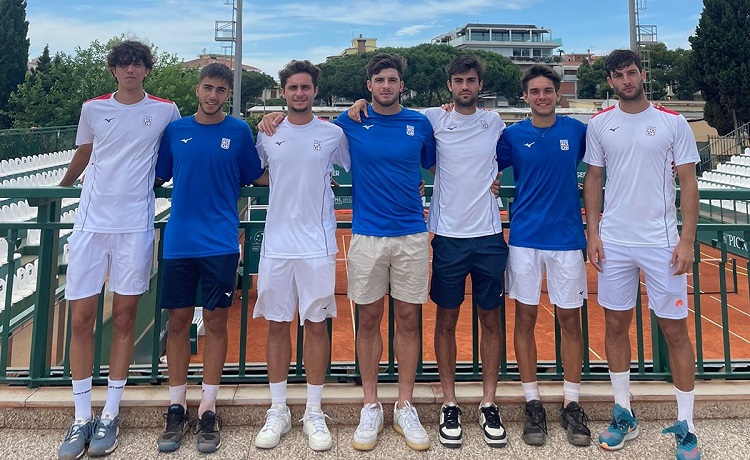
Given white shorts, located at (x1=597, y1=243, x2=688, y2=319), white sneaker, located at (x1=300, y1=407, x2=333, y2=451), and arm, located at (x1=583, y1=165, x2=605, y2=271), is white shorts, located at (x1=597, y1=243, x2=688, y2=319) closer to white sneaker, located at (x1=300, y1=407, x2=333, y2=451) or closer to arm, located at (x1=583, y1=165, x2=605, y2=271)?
arm, located at (x1=583, y1=165, x2=605, y2=271)

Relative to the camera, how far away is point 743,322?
9953mm

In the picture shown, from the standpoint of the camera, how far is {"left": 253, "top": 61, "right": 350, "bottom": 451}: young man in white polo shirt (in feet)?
8.87

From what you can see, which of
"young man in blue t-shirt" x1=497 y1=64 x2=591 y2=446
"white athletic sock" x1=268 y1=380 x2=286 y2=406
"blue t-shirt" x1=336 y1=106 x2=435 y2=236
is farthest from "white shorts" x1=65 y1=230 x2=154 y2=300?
"young man in blue t-shirt" x1=497 y1=64 x2=591 y2=446

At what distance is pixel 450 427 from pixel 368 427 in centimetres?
42

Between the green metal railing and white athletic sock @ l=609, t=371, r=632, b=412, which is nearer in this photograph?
white athletic sock @ l=609, t=371, r=632, b=412

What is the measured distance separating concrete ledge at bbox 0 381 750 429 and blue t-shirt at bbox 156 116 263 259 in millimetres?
849

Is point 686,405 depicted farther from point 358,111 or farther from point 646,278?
point 358,111

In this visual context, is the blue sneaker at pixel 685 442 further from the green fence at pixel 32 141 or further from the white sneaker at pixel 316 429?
the green fence at pixel 32 141

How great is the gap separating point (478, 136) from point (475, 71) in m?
0.34

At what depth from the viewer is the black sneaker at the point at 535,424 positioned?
8.73 ft

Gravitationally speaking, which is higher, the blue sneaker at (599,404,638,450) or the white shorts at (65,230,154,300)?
the white shorts at (65,230,154,300)

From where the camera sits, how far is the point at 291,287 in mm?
2752

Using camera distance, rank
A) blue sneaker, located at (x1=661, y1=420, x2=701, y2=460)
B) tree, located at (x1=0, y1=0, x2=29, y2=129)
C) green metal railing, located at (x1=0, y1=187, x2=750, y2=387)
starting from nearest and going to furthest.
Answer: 1. blue sneaker, located at (x1=661, y1=420, x2=701, y2=460)
2. green metal railing, located at (x1=0, y1=187, x2=750, y2=387)
3. tree, located at (x1=0, y1=0, x2=29, y2=129)

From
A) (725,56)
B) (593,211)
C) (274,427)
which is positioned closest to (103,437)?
(274,427)
